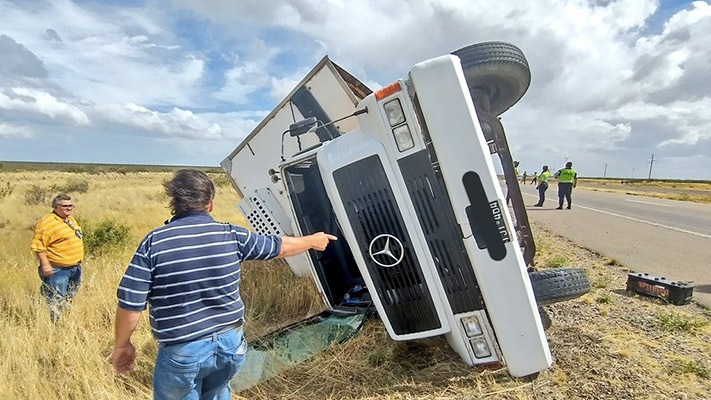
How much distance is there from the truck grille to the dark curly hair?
87cm

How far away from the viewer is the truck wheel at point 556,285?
2.88 meters

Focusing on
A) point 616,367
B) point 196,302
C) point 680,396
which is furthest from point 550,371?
point 196,302

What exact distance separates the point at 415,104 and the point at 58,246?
174 inches

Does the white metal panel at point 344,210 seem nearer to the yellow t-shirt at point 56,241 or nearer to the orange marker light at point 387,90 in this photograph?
the orange marker light at point 387,90

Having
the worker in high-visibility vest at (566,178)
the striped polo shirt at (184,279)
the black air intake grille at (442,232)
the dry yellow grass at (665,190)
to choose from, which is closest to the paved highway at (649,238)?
the worker in high-visibility vest at (566,178)

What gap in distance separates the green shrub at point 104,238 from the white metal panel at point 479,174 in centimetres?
848

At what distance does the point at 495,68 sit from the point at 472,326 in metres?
1.82

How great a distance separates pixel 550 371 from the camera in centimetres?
277

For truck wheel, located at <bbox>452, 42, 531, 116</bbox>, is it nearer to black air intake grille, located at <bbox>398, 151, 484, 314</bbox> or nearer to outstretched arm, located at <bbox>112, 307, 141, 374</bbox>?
black air intake grille, located at <bbox>398, 151, 484, 314</bbox>

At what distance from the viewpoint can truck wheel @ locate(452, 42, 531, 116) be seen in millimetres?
3043

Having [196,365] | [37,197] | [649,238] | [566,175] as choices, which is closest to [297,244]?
[196,365]

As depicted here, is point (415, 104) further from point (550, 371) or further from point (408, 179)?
point (550, 371)

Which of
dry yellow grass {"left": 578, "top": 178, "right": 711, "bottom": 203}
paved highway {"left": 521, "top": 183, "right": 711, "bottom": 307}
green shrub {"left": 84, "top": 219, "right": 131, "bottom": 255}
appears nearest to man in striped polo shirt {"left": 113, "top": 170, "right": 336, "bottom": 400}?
paved highway {"left": 521, "top": 183, "right": 711, "bottom": 307}

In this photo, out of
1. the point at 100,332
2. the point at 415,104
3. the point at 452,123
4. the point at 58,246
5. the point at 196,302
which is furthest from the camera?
the point at 58,246
